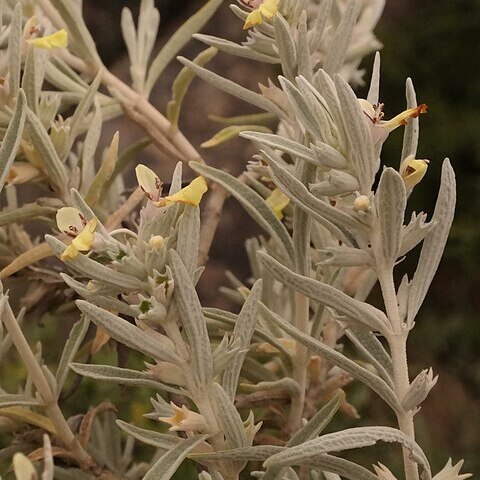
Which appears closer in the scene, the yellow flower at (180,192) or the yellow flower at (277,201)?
the yellow flower at (180,192)

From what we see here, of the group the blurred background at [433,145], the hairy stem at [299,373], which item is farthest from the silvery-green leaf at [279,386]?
the blurred background at [433,145]

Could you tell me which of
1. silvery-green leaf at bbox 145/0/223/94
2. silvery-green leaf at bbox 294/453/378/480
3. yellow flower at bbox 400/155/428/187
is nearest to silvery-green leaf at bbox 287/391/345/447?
silvery-green leaf at bbox 294/453/378/480

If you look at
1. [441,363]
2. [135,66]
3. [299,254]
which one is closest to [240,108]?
[441,363]

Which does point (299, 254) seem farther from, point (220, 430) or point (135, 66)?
point (135, 66)

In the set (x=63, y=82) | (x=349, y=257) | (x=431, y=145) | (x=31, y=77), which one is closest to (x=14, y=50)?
(x=31, y=77)

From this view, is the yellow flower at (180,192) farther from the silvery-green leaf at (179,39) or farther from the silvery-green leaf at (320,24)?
the silvery-green leaf at (179,39)

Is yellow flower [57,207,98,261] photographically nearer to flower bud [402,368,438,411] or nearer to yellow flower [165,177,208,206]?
yellow flower [165,177,208,206]
